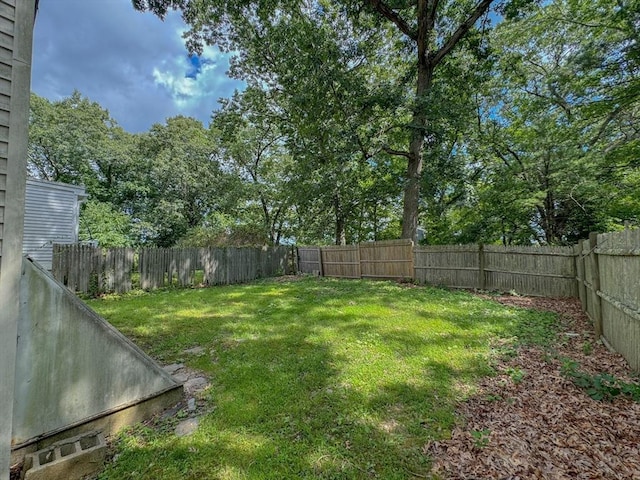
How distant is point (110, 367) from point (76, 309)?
1.79 feet

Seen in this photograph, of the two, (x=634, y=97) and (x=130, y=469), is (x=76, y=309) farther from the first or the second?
(x=634, y=97)

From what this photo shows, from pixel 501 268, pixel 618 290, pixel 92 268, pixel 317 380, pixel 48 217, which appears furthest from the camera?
pixel 48 217

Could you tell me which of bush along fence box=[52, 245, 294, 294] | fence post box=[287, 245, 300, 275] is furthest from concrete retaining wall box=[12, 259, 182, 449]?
fence post box=[287, 245, 300, 275]

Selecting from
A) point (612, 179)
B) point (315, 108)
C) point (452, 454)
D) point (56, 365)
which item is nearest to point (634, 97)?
point (612, 179)

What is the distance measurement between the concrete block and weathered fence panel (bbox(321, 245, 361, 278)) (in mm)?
10004

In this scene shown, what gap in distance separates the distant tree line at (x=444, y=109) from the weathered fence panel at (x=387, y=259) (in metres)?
0.56

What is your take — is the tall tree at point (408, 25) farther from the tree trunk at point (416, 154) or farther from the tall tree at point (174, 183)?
the tall tree at point (174, 183)

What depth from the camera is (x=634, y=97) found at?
24.4 ft

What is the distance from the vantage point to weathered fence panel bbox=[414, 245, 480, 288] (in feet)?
27.4

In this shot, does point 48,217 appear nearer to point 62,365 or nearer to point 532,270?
point 62,365

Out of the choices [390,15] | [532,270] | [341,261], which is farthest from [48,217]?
[532,270]

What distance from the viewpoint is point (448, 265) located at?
885 centimetres

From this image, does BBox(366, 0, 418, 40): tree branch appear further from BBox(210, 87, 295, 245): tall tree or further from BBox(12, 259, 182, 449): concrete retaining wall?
BBox(12, 259, 182, 449): concrete retaining wall

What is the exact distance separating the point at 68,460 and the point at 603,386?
4.17m
